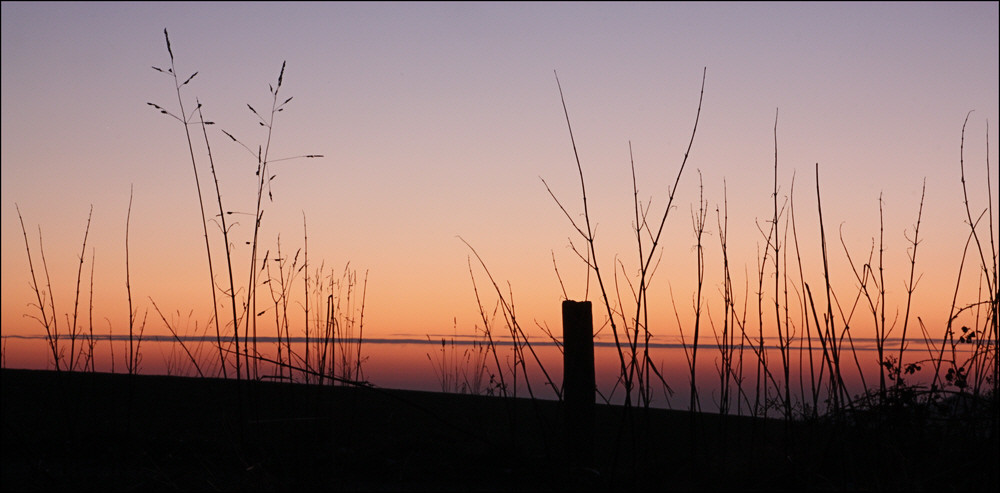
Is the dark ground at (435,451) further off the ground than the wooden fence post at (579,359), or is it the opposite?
the wooden fence post at (579,359)

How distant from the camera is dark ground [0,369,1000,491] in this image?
6.26ft

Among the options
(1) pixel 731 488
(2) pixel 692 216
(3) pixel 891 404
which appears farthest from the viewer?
(3) pixel 891 404

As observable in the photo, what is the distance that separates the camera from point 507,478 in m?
2.16

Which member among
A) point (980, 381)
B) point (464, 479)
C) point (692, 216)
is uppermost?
point (692, 216)

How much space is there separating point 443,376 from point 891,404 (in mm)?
1981

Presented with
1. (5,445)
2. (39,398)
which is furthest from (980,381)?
(39,398)

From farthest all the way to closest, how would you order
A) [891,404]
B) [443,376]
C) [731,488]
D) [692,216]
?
[443,376] < [891,404] < [692,216] < [731,488]

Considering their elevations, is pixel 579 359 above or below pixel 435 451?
above

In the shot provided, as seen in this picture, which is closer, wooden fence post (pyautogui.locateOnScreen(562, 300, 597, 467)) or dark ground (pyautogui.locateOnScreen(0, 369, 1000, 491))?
dark ground (pyautogui.locateOnScreen(0, 369, 1000, 491))

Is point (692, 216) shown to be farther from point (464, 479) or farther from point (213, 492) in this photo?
point (213, 492)

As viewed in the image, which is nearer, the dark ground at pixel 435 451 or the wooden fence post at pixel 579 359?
the dark ground at pixel 435 451

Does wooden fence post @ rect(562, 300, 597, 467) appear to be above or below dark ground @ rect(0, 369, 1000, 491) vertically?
above

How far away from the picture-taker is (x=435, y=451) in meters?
2.45

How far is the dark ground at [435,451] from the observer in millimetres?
1907
